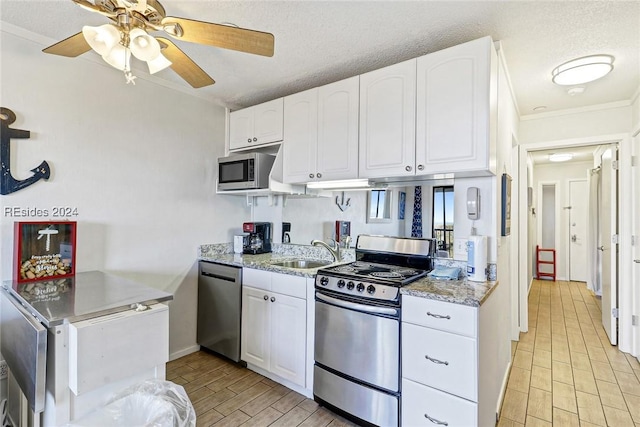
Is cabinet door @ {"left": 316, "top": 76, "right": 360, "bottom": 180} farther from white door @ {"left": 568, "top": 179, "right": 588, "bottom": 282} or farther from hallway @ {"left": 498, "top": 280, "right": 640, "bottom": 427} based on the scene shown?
white door @ {"left": 568, "top": 179, "right": 588, "bottom": 282}

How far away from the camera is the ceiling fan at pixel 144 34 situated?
1286 millimetres

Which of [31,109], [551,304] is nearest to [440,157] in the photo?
[31,109]

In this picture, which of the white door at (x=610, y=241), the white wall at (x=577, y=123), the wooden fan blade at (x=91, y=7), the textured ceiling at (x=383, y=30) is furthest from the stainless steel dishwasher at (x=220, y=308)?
the white door at (x=610, y=241)

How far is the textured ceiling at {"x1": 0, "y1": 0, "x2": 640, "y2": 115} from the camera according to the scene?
1.71m

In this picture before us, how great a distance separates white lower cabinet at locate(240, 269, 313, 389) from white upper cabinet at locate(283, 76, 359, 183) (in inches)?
34.0

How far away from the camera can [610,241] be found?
10.6 feet

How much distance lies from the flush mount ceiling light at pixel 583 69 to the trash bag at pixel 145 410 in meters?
3.22

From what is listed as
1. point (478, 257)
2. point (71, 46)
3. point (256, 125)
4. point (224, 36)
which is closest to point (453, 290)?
point (478, 257)

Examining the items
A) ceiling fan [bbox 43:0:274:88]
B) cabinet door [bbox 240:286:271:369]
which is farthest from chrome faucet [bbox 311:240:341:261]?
ceiling fan [bbox 43:0:274:88]

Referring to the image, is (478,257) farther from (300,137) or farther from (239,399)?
(239,399)

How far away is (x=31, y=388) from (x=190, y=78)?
1.67 m

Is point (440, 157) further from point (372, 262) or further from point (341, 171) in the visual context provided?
point (372, 262)

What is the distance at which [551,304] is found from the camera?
4719 mm

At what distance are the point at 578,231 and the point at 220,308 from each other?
6.87 m
